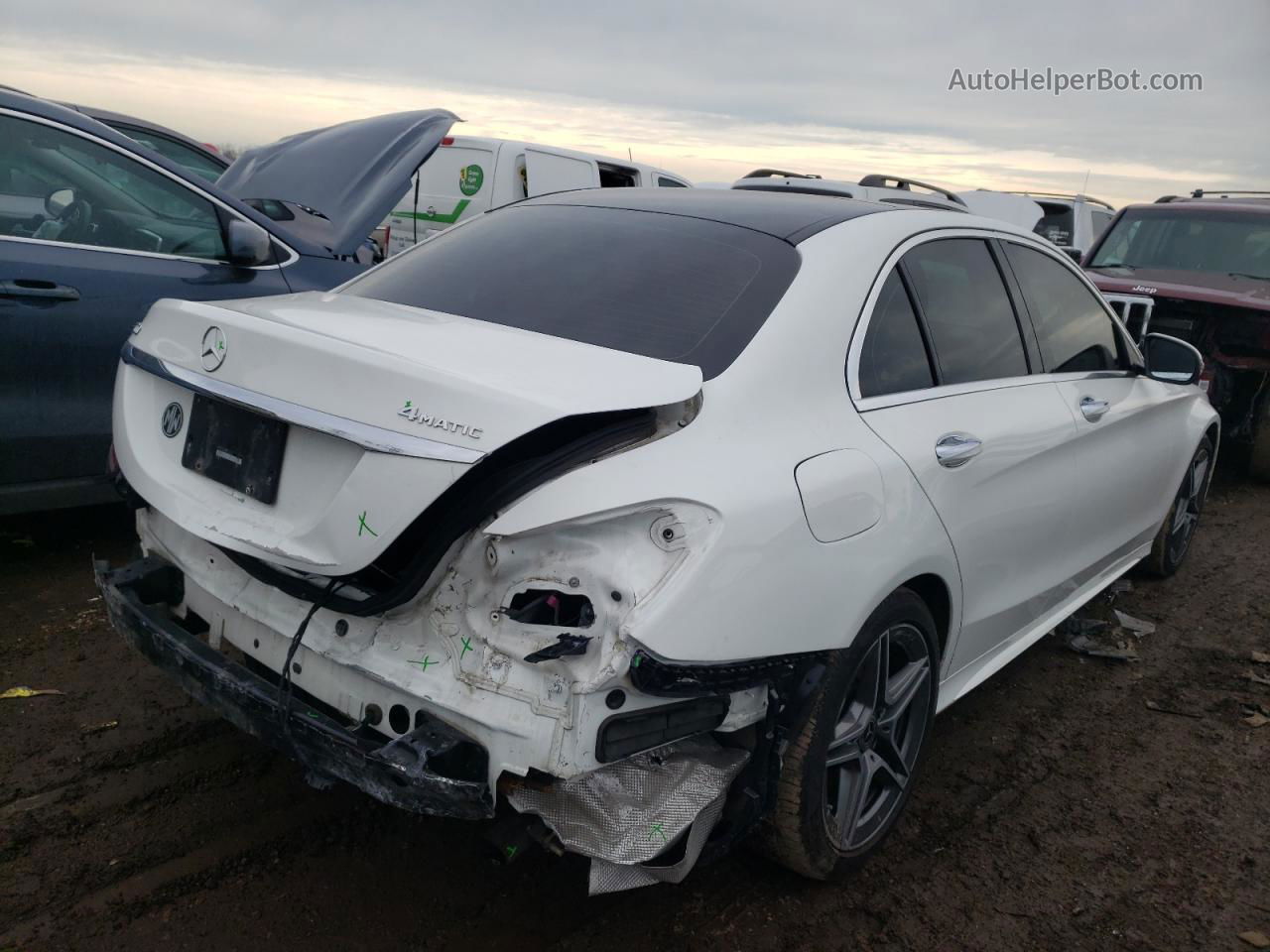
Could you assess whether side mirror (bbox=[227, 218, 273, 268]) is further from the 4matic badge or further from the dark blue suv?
the 4matic badge

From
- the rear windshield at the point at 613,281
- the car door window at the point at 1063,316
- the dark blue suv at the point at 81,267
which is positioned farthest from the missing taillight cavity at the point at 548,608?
the dark blue suv at the point at 81,267

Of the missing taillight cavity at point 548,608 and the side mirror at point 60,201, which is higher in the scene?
the side mirror at point 60,201

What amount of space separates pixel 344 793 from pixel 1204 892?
2.41 metres

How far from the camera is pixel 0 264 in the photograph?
3.78 meters

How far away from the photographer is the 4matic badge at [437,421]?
6.50 ft

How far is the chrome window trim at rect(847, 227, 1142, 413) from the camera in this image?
2.62 meters

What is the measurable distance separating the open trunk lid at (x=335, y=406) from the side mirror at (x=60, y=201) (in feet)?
5.86

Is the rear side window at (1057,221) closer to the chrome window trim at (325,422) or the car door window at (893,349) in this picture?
the car door window at (893,349)

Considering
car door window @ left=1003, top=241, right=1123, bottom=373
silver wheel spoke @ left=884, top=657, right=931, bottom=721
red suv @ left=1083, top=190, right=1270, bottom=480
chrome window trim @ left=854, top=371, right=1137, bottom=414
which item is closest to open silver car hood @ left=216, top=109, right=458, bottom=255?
car door window @ left=1003, top=241, right=1123, bottom=373

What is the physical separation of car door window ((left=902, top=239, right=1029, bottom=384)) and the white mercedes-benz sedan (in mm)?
15

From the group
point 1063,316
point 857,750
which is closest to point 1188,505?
point 1063,316

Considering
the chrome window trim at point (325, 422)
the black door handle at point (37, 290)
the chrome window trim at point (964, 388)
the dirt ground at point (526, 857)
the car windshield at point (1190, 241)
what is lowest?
the dirt ground at point (526, 857)

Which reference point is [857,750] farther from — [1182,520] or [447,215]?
[447,215]

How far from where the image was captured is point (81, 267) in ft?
13.2
